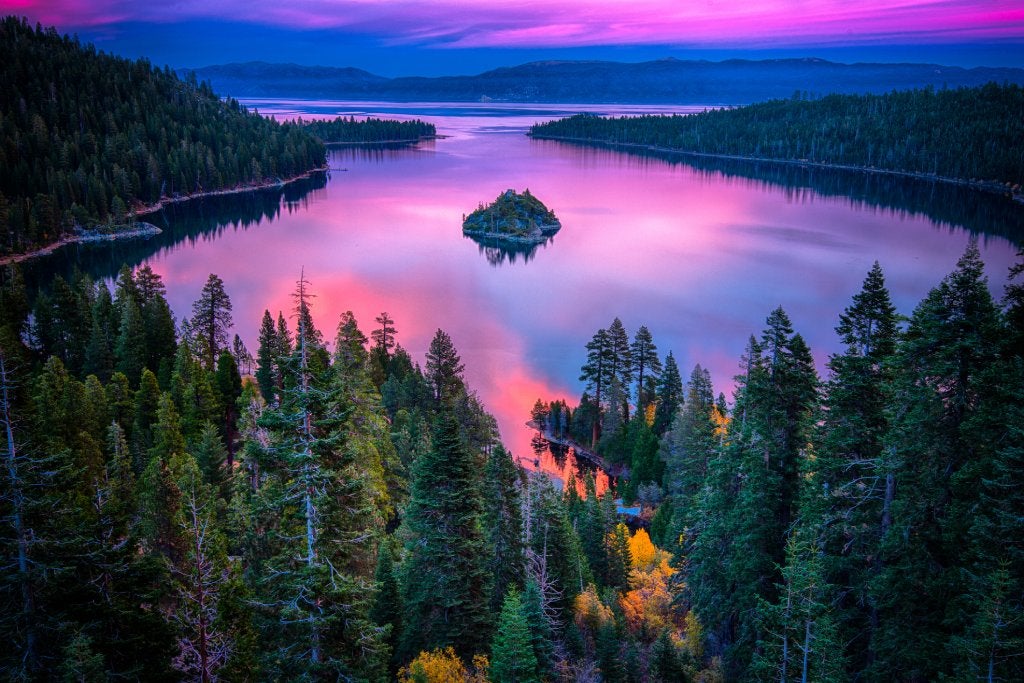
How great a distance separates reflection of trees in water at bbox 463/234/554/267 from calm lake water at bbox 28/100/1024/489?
0.75m

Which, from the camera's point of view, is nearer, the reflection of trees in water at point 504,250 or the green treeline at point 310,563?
the green treeline at point 310,563

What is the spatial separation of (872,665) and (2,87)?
225m

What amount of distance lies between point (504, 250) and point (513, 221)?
11320mm

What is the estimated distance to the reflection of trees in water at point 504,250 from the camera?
115756mm

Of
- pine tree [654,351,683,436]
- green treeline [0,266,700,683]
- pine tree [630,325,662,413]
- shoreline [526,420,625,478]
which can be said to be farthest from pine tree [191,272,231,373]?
pine tree [654,351,683,436]

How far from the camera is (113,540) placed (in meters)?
16.8

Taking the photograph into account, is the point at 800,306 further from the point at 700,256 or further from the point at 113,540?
the point at 113,540

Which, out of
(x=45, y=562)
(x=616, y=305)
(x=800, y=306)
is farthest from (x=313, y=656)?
(x=800, y=306)

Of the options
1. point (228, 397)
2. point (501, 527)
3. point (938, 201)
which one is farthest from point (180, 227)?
point (938, 201)

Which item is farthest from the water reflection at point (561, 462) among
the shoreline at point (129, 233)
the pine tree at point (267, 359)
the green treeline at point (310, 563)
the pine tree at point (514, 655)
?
the shoreline at point (129, 233)

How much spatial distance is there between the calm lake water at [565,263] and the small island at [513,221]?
3710 mm

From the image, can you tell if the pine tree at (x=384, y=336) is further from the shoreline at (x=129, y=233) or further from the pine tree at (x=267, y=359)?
the shoreline at (x=129, y=233)

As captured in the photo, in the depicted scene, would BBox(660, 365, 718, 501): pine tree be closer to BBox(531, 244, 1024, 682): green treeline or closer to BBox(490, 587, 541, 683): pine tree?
BBox(531, 244, 1024, 682): green treeline

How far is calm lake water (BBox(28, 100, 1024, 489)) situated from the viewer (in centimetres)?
7394
